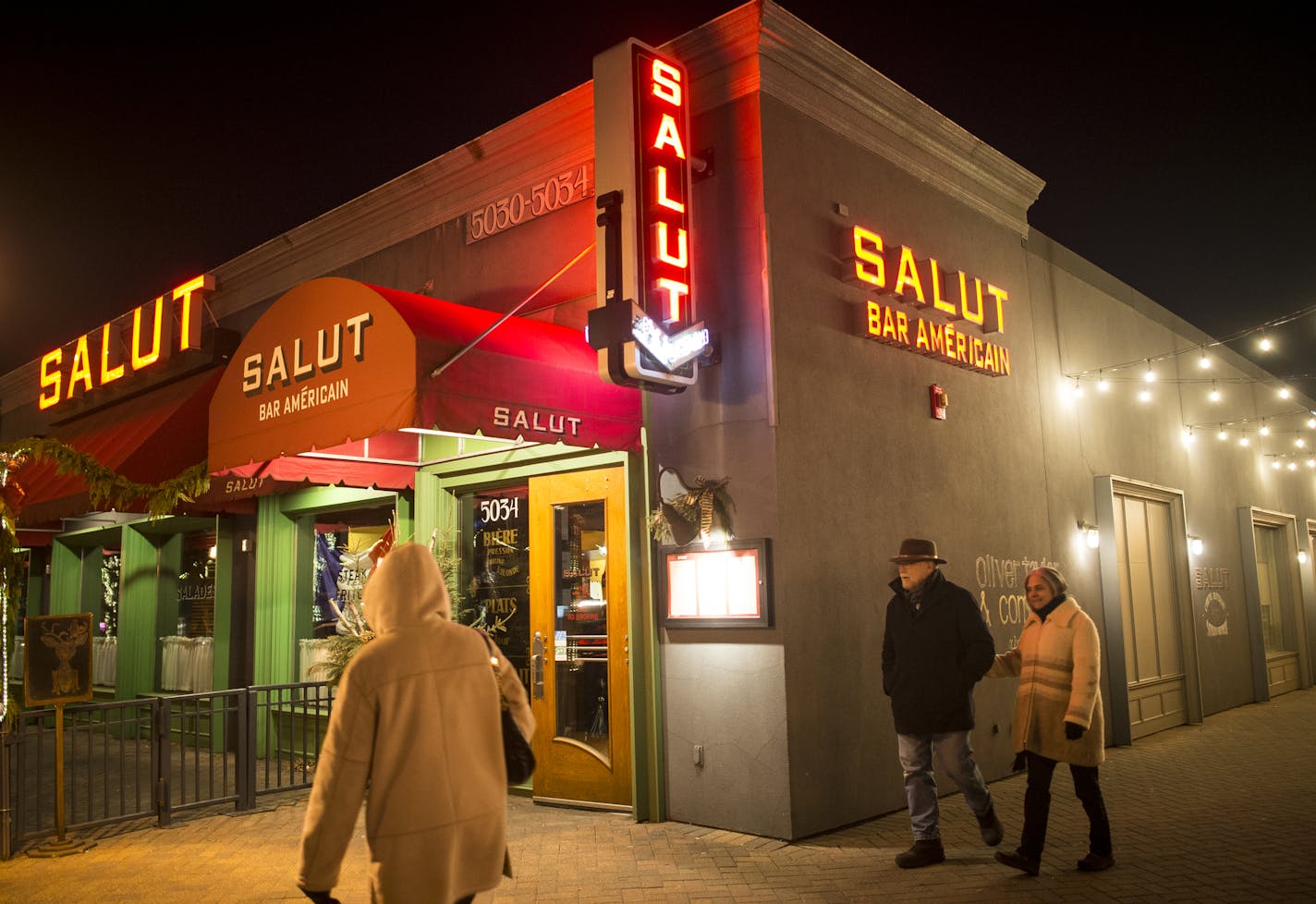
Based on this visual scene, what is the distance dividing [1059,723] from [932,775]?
0.83m

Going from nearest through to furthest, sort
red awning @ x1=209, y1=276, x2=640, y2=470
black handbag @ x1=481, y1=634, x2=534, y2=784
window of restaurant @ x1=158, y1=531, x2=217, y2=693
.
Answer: black handbag @ x1=481, y1=634, x2=534, y2=784 < red awning @ x1=209, y1=276, x2=640, y2=470 < window of restaurant @ x1=158, y1=531, x2=217, y2=693

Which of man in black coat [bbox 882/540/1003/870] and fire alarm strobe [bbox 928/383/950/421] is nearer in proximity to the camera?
man in black coat [bbox 882/540/1003/870]

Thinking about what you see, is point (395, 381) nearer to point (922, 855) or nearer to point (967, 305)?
point (922, 855)

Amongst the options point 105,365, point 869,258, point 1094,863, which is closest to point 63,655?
point 105,365

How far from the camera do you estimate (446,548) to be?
9.27m

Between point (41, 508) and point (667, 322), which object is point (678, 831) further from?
point (41, 508)

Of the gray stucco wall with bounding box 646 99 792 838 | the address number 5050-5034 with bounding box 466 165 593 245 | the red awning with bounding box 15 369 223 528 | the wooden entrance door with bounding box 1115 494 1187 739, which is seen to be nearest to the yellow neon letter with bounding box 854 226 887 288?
the gray stucco wall with bounding box 646 99 792 838

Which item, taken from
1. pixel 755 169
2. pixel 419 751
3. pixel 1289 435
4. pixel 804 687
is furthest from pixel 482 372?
pixel 1289 435

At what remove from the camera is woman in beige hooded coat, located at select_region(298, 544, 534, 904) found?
10.7ft

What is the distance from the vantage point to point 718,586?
287 inches

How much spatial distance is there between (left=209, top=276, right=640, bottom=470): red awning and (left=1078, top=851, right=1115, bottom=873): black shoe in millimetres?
4119

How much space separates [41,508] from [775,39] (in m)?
8.49

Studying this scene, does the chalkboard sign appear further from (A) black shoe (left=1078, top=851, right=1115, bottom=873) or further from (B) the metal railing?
(A) black shoe (left=1078, top=851, right=1115, bottom=873)

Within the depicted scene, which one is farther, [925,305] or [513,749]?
[925,305]
